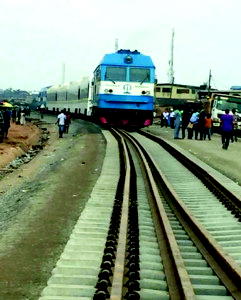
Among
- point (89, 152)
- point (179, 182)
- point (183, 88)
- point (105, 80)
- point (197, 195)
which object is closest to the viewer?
point (197, 195)

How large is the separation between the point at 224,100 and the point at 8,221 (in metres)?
27.9

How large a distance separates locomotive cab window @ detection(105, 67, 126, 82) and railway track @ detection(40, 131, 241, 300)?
17069 mm

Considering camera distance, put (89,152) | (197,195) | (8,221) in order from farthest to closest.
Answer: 1. (89,152)
2. (197,195)
3. (8,221)

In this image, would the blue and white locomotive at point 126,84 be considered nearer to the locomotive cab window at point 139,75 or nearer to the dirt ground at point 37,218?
the locomotive cab window at point 139,75

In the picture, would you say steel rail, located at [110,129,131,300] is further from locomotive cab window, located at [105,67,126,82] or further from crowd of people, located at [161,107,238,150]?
locomotive cab window, located at [105,67,126,82]

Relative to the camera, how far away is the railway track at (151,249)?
17.8ft

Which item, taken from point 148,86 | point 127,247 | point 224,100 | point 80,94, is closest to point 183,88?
point 80,94

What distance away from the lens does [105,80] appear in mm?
29094

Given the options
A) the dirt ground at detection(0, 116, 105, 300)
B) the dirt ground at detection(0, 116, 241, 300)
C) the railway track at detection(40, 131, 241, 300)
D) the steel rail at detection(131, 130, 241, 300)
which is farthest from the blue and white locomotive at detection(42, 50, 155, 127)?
the steel rail at detection(131, 130, 241, 300)

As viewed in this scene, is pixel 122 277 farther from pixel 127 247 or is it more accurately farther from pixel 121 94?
pixel 121 94

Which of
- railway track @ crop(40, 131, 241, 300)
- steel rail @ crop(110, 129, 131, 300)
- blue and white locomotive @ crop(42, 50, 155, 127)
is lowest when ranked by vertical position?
railway track @ crop(40, 131, 241, 300)

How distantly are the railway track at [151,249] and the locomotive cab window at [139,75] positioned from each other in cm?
1729

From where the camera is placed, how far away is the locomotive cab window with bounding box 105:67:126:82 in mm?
29266

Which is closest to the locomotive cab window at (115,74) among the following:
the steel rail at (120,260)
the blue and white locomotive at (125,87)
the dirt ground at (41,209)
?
the blue and white locomotive at (125,87)
